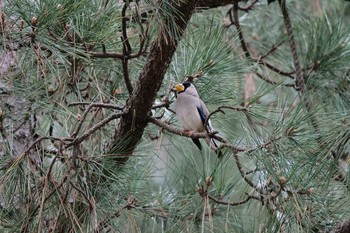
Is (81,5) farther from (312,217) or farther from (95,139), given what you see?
(312,217)

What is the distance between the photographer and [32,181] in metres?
1.58

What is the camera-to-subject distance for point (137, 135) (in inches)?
65.2

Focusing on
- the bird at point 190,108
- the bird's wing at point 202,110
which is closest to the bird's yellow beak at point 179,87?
the bird at point 190,108

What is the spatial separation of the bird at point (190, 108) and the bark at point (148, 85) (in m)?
0.12

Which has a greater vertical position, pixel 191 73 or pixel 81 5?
pixel 81 5

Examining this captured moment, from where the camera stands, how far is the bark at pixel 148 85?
1526 mm

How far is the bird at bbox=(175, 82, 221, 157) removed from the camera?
1729 mm

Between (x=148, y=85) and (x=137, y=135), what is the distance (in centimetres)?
14

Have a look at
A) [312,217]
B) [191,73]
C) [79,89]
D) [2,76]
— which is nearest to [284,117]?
[312,217]

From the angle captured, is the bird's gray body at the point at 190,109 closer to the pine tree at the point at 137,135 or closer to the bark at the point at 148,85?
the pine tree at the point at 137,135

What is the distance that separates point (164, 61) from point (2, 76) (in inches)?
17.8

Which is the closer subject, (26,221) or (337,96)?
(26,221)

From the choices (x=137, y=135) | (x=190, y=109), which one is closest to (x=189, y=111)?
(x=190, y=109)

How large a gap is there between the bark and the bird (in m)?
0.12
